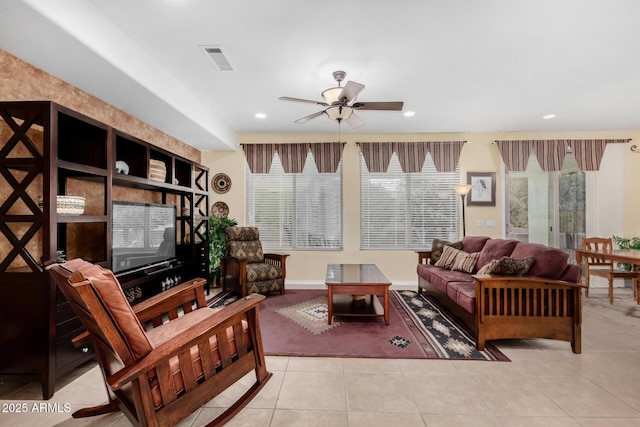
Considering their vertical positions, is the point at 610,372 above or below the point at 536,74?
below

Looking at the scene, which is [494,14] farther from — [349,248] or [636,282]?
[636,282]

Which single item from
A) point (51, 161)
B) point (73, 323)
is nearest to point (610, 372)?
point (73, 323)

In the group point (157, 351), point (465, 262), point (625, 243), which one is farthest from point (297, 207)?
point (625, 243)

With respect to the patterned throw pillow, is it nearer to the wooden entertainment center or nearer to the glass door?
the glass door

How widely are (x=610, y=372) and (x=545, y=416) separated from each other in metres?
0.98

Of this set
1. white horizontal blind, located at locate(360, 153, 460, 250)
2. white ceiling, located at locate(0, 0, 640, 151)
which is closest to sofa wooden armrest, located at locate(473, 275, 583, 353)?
white ceiling, located at locate(0, 0, 640, 151)

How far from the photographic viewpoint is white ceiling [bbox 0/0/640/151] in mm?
2018

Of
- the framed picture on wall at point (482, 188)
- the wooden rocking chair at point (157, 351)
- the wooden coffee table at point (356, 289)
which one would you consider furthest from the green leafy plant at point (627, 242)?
the wooden rocking chair at point (157, 351)

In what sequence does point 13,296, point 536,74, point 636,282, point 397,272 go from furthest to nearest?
point 397,272
point 636,282
point 536,74
point 13,296

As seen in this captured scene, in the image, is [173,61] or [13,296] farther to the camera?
[173,61]

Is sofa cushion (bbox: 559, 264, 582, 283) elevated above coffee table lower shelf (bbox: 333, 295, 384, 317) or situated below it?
above

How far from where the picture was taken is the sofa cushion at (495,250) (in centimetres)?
332

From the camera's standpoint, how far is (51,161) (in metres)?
1.90

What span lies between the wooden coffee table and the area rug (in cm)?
11
